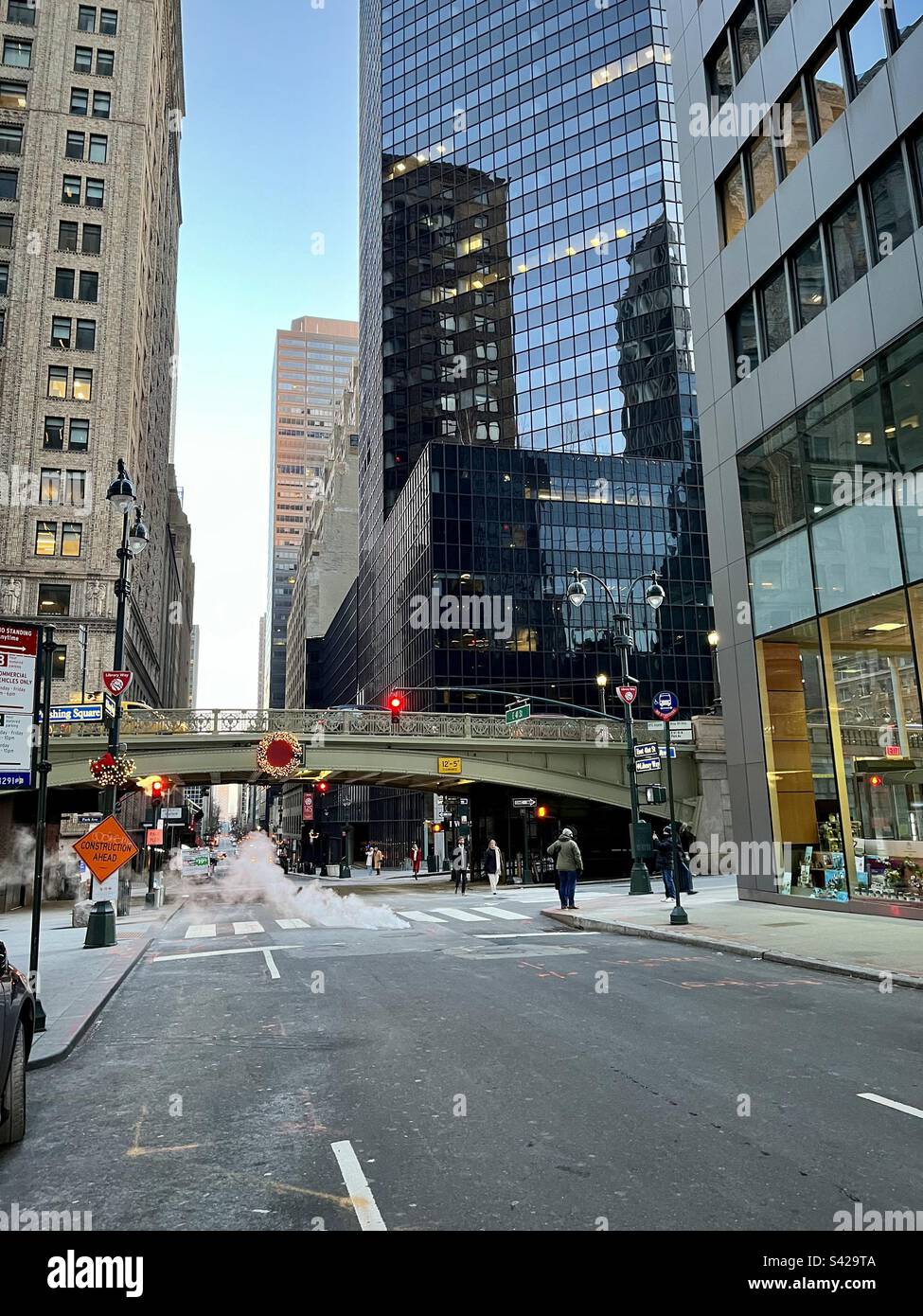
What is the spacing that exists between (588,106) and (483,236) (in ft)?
52.3

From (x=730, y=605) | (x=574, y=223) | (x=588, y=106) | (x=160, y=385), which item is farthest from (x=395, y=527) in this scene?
(x=730, y=605)

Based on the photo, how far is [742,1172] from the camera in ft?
16.3

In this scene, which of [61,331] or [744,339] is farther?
[61,331]

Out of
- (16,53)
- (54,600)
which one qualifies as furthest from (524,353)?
(54,600)

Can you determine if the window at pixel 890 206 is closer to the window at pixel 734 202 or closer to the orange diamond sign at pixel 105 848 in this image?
the window at pixel 734 202

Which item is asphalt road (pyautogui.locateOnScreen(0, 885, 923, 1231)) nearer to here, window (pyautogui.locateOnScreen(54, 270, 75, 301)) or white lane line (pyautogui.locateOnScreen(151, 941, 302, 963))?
white lane line (pyautogui.locateOnScreen(151, 941, 302, 963))

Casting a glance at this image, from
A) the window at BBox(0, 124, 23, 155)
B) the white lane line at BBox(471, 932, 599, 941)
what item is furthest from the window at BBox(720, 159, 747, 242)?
the window at BBox(0, 124, 23, 155)

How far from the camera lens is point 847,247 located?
59.8 feet

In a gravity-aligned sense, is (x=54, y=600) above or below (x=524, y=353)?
below

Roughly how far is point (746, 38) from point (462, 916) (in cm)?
2442

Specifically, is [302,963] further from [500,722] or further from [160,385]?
[160,385]

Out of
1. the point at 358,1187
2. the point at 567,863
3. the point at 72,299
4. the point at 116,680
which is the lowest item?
the point at 358,1187

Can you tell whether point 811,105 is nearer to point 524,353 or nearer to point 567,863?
point 567,863

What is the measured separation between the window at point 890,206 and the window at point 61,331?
46.0 meters
